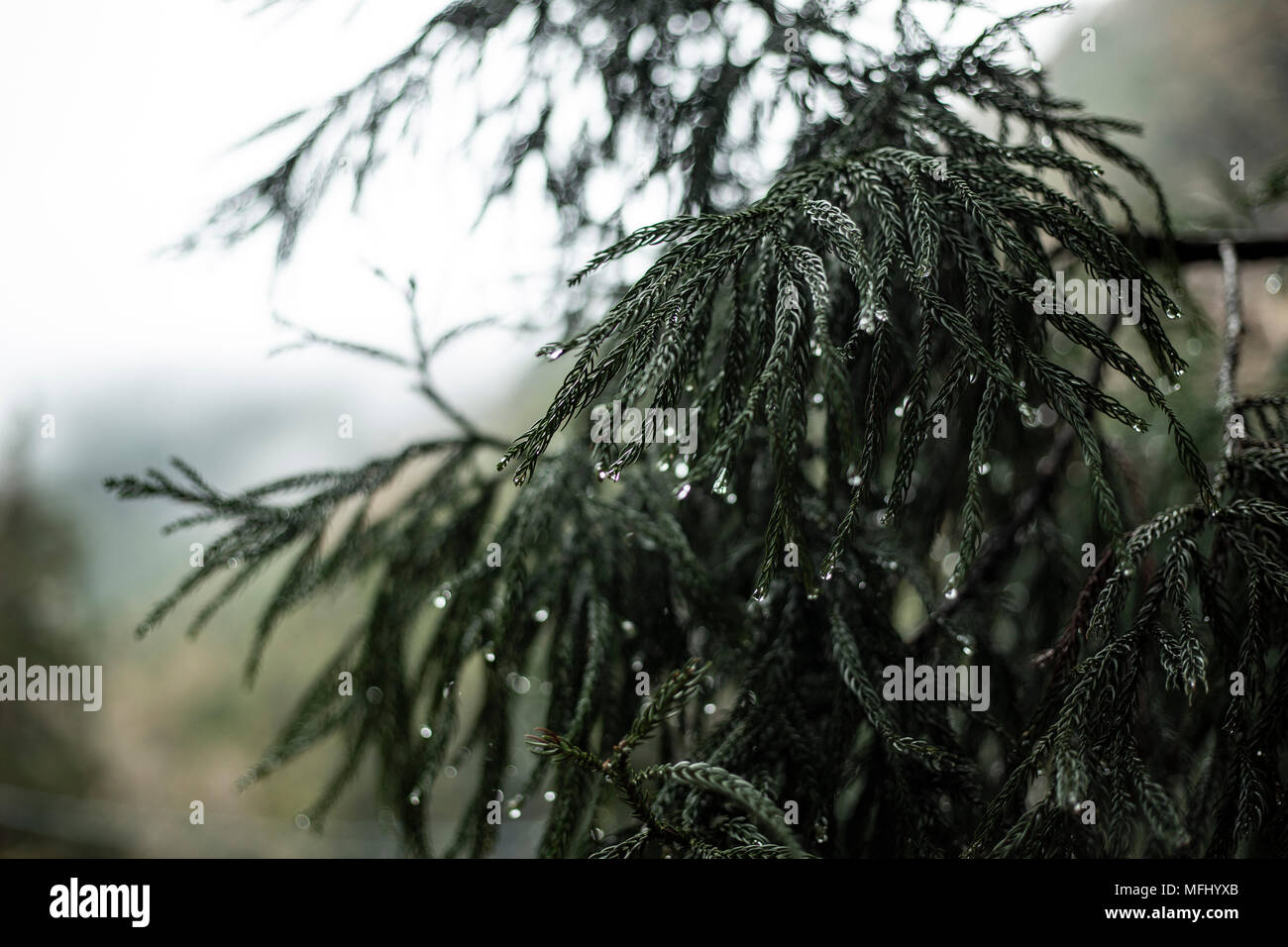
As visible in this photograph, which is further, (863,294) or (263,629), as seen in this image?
A: (263,629)

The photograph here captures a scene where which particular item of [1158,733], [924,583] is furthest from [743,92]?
[1158,733]

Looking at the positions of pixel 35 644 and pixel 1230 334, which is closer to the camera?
pixel 1230 334

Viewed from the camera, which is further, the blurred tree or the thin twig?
the blurred tree

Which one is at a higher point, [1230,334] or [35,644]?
[1230,334]

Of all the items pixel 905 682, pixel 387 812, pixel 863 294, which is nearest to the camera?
pixel 863 294

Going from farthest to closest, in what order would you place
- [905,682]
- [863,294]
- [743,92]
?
[743,92] < [905,682] < [863,294]

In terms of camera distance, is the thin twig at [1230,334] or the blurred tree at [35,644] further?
the blurred tree at [35,644]

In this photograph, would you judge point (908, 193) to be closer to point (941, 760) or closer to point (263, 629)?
point (941, 760)

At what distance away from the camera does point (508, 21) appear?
4.85 feet

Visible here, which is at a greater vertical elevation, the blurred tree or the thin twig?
the thin twig

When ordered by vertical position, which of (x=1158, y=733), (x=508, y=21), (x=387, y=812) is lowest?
(x=387, y=812)

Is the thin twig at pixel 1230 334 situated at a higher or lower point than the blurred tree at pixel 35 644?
higher
